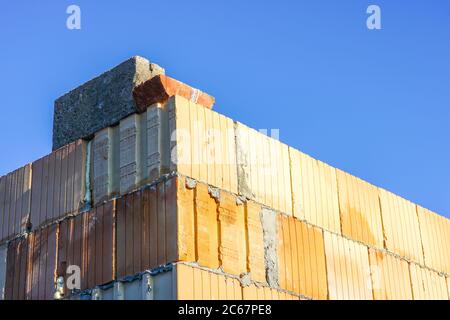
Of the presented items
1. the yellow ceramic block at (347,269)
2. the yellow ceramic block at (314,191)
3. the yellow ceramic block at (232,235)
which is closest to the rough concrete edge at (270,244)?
the yellow ceramic block at (232,235)

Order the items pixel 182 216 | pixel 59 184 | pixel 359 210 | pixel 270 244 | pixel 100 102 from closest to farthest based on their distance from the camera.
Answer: pixel 182 216
pixel 270 244
pixel 59 184
pixel 100 102
pixel 359 210

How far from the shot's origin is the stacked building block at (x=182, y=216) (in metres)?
8.31

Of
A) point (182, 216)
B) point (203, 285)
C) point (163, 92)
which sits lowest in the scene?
point (203, 285)

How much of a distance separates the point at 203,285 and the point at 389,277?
124 inches

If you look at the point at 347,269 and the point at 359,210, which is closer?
the point at 347,269

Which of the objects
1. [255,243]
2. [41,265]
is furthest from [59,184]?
[255,243]

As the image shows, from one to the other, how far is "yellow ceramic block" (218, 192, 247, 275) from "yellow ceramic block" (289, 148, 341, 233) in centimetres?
95

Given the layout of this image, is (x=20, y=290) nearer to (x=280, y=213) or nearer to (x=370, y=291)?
(x=280, y=213)

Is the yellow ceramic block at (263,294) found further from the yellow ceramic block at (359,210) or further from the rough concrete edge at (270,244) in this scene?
the yellow ceramic block at (359,210)

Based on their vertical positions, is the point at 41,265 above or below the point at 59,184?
below

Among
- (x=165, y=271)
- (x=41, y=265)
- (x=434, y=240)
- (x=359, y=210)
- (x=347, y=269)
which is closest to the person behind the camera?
(x=165, y=271)

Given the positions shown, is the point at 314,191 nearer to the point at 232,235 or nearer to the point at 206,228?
the point at 232,235

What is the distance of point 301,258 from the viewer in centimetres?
940
